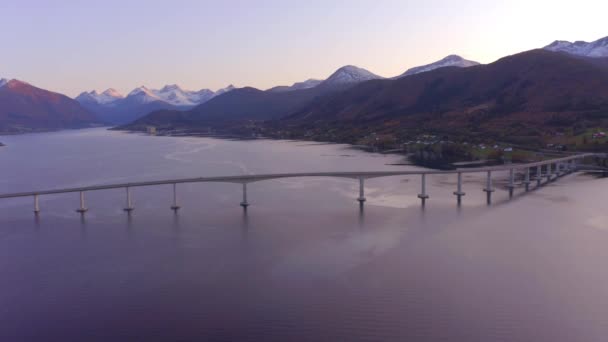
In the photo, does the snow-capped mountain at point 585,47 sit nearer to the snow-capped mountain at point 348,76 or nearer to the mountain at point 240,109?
the snow-capped mountain at point 348,76

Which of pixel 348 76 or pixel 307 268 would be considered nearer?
pixel 307 268

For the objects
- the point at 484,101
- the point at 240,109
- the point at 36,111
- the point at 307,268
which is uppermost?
the point at 36,111

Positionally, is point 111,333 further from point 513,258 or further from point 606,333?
point 513,258

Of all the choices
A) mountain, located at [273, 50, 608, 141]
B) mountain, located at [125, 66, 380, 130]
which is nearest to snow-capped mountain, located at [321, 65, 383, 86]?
mountain, located at [125, 66, 380, 130]

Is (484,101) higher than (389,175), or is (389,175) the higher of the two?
(484,101)

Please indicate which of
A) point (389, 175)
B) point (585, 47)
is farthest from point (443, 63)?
point (389, 175)

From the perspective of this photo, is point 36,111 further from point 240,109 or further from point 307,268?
point 307,268

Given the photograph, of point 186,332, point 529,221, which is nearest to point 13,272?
point 186,332
